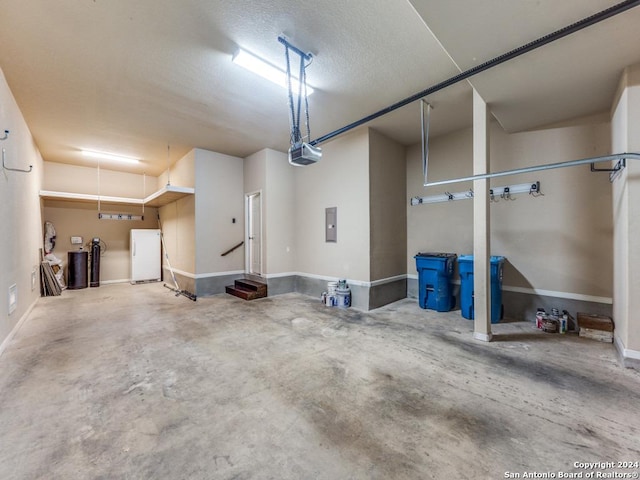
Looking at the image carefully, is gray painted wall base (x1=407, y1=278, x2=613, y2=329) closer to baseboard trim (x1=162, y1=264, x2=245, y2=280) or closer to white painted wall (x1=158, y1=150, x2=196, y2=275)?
baseboard trim (x1=162, y1=264, x2=245, y2=280)

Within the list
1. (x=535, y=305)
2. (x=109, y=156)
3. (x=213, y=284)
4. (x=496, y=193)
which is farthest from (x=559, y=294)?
(x=109, y=156)

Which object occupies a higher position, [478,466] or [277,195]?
[277,195]

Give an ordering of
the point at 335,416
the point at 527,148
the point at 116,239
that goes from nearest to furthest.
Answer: the point at 335,416, the point at 527,148, the point at 116,239

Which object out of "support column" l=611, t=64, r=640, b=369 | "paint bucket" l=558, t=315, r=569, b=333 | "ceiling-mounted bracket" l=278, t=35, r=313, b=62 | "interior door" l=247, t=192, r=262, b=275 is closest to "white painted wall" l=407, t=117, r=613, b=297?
"paint bucket" l=558, t=315, r=569, b=333

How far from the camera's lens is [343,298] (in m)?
5.12

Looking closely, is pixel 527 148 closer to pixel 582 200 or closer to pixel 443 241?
pixel 582 200

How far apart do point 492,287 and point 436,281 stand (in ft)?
2.91

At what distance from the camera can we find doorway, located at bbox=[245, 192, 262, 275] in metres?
6.48

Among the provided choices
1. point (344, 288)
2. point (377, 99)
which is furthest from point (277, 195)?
point (377, 99)

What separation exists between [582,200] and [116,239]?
11.0 meters

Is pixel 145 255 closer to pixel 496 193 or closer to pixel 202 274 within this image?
pixel 202 274

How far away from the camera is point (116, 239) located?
322 inches

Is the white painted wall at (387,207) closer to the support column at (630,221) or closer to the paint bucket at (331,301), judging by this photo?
the paint bucket at (331,301)

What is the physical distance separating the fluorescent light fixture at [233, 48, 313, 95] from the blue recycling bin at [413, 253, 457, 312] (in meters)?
3.57
